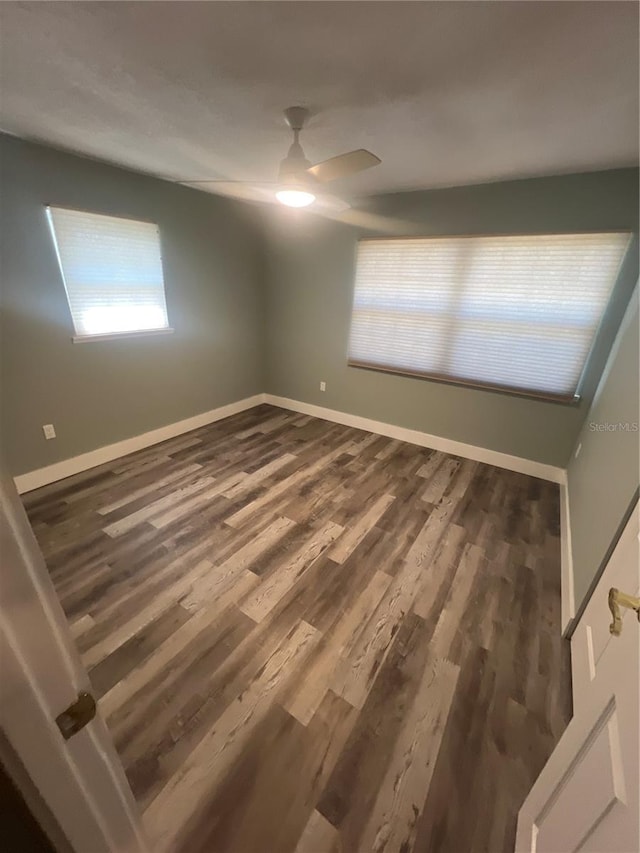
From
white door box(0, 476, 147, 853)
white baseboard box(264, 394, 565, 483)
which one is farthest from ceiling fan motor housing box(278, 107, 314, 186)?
white baseboard box(264, 394, 565, 483)

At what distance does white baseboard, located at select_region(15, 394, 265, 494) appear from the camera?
8.48 ft

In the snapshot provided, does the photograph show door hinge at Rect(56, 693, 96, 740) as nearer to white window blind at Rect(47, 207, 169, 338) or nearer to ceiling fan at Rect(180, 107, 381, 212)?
ceiling fan at Rect(180, 107, 381, 212)

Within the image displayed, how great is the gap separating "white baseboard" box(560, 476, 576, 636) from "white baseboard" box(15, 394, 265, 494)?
3380 mm

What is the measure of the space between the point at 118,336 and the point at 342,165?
7.27ft

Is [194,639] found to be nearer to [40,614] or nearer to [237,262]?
[40,614]

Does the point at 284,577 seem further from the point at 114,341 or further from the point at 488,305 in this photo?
the point at 488,305

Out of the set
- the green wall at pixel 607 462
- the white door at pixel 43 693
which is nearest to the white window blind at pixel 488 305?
the green wall at pixel 607 462

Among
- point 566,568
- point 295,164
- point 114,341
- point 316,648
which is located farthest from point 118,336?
point 566,568

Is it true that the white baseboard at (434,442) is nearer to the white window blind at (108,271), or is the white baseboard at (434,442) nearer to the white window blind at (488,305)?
the white window blind at (488,305)

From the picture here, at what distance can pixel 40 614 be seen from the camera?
1.51 feet

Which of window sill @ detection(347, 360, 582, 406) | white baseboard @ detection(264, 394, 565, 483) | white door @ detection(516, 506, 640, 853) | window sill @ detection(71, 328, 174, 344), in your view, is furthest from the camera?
white baseboard @ detection(264, 394, 565, 483)

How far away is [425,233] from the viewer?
2.96 m

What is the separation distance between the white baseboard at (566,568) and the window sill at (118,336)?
140 inches

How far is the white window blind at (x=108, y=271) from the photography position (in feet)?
7.98
